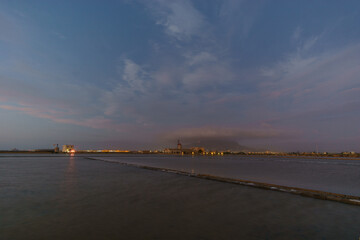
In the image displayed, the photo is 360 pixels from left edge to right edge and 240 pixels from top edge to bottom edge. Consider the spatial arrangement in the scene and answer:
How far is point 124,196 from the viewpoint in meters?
15.3

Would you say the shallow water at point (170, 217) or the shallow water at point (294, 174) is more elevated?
the shallow water at point (170, 217)

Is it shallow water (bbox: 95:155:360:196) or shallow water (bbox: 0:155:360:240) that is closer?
shallow water (bbox: 0:155:360:240)

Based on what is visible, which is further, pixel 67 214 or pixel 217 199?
pixel 217 199

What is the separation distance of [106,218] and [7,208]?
20.1 ft

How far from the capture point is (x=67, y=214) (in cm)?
1064

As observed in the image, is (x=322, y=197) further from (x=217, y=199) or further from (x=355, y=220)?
(x=217, y=199)

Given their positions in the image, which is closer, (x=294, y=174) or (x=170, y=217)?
(x=170, y=217)

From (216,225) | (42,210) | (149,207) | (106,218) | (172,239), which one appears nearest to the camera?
(172,239)

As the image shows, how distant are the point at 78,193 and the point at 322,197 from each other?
17828mm

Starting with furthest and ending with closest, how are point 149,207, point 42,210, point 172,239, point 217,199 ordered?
point 217,199, point 149,207, point 42,210, point 172,239

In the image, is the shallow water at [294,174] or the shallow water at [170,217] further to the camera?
the shallow water at [294,174]

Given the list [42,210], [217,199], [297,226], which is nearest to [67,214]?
[42,210]

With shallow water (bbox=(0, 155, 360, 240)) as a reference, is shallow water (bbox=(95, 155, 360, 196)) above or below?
below

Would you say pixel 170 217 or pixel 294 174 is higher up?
pixel 170 217
